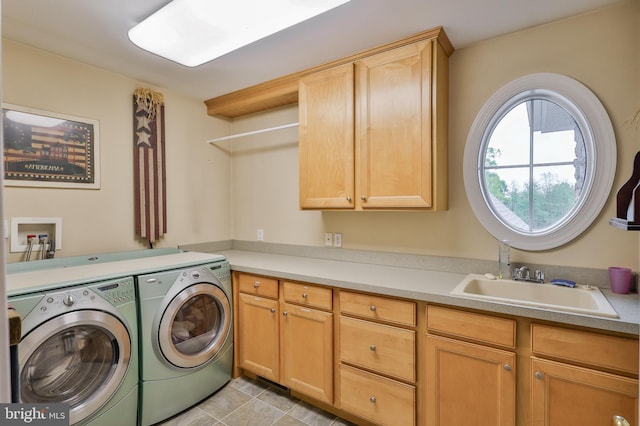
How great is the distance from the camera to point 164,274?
2.10 m

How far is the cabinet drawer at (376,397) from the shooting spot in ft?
5.95

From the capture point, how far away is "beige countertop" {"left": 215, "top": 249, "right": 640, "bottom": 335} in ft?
4.55

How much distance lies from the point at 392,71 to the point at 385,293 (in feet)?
4.42

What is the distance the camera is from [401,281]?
1.96 metres

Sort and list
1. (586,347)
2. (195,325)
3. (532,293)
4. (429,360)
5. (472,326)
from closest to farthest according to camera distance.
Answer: (586,347)
(472,326)
(429,360)
(532,293)
(195,325)

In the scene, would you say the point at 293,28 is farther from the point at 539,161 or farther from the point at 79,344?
the point at 79,344

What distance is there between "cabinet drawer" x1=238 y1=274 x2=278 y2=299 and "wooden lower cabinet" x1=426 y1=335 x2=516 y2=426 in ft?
3.52

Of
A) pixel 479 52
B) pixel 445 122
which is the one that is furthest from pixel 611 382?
pixel 479 52

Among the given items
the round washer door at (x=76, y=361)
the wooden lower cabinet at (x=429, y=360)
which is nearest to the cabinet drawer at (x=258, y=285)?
the wooden lower cabinet at (x=429, y=360)

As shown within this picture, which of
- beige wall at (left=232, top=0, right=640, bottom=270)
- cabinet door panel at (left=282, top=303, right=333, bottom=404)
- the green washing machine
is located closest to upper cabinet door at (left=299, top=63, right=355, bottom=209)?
beige wall at (left=232, top=0, right=640, bottom=270)

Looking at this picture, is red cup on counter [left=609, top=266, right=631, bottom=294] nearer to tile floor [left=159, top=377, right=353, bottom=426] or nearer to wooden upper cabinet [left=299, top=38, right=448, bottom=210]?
wooden upper cabinet [left=299, top=38, right=448, bottom=210]

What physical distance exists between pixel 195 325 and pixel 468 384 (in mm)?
1739

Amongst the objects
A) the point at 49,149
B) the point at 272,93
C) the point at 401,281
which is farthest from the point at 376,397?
the point at 49,149

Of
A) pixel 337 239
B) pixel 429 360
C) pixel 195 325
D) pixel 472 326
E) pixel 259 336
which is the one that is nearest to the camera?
pixel 472 326
